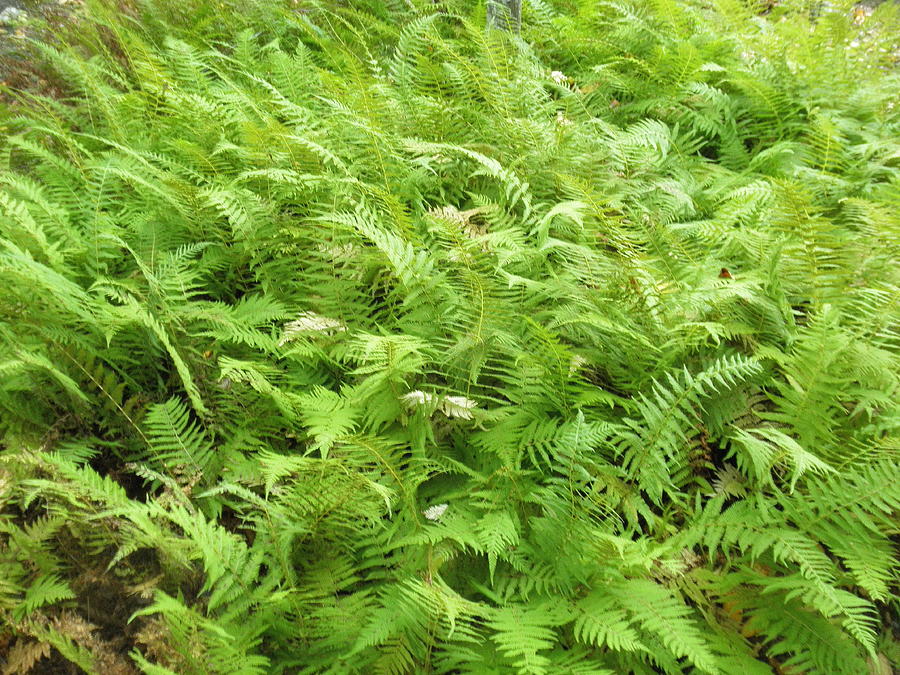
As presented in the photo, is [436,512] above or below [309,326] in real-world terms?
below

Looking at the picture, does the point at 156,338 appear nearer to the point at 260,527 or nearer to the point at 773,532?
the point at 260,527

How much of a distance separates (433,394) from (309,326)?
1.96 ft

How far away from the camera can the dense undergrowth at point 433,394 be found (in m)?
1.74

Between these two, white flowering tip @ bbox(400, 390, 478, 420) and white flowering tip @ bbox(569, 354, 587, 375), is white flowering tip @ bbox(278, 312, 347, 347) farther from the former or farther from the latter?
white flowering tip @ bbox(569, 354, 587, 375)

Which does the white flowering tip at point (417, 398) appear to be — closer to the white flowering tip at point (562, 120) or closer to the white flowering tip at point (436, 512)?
the white flowering tip at point (436, 512)

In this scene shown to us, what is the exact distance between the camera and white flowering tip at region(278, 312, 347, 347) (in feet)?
7.48

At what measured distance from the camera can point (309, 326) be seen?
233cm

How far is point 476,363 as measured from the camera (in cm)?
213

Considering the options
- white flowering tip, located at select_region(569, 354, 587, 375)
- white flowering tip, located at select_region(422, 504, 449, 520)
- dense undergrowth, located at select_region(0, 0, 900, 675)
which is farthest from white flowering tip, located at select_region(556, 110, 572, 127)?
white flowering tip, located at select_region(422, 504, 449, 520)

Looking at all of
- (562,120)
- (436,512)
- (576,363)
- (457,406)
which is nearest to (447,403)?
(457,406)

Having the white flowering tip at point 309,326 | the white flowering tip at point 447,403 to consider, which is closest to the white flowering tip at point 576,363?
the white flowering tip at point 447,403

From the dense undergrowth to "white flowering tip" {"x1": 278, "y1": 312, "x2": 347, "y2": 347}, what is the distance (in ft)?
0.11

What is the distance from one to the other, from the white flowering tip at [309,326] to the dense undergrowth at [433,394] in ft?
0.11

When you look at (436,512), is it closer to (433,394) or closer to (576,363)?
(433,394)
